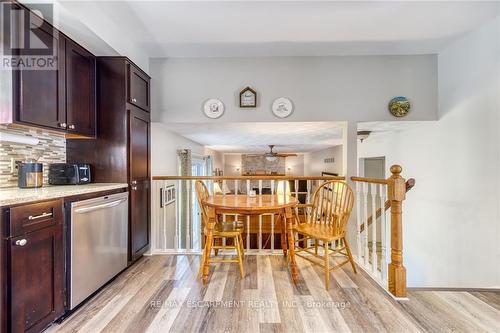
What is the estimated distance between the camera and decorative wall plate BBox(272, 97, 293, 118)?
9.77 feet

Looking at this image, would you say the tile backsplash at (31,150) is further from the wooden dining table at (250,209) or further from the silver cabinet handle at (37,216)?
the wooden dining table at (250,209)

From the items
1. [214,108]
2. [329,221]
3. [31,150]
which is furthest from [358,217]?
[31,150]

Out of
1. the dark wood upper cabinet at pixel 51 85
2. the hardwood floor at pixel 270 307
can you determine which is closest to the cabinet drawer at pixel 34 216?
the dark wood upper cabinet at pixel 51 85

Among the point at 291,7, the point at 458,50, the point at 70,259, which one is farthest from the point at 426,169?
the point at 70,259

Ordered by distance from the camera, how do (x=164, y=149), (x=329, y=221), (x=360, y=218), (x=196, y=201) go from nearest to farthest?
(x=329, y=221) < (x=360, y=218) < (x=164, y=149) < (x=196, y=201)

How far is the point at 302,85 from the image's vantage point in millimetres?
2984

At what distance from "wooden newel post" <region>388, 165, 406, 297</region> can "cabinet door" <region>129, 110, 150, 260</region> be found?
97.4 inches

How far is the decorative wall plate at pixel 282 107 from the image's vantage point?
2977 mm

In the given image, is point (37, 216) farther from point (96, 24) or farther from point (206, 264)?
point (96, 24)

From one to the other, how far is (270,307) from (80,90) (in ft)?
8.23

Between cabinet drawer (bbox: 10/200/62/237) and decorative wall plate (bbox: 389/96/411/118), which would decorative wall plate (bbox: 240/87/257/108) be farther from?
cabinet drawer (bbox: 10/200/62/237)

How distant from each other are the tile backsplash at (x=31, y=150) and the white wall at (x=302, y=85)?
3.52 feet

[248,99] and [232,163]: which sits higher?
[248,99]

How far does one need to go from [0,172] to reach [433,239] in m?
4.64
